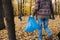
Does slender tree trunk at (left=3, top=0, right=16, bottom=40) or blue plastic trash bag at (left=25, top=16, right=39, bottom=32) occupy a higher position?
slender tree trunk at (left=3, top=0, right=16, bottom=40)

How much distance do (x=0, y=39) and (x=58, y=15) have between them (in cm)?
813

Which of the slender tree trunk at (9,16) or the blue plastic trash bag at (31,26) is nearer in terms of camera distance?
the slender tree trunk at (9,16)

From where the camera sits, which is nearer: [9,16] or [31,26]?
[9,16]

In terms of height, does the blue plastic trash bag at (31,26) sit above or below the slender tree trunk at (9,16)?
below

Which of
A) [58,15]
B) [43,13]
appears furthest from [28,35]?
[58,15]

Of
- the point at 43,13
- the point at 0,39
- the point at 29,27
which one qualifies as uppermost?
the point at 43,13

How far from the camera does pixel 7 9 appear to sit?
5.30 metres

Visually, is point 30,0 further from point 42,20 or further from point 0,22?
point 42,20

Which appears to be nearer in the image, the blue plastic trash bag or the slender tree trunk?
the slender tree trunk

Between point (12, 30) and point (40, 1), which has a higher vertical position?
point (40, 1)

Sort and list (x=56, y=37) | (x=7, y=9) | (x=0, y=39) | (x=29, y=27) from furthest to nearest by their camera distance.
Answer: (x=0, y=39) → (x=56, y=37) → (x=29, y=27) → (x=7, y=9)

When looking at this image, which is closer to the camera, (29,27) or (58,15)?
(29,27)

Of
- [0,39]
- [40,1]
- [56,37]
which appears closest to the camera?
[40,1]

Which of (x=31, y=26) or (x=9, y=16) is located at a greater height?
(x=9, y=16)
